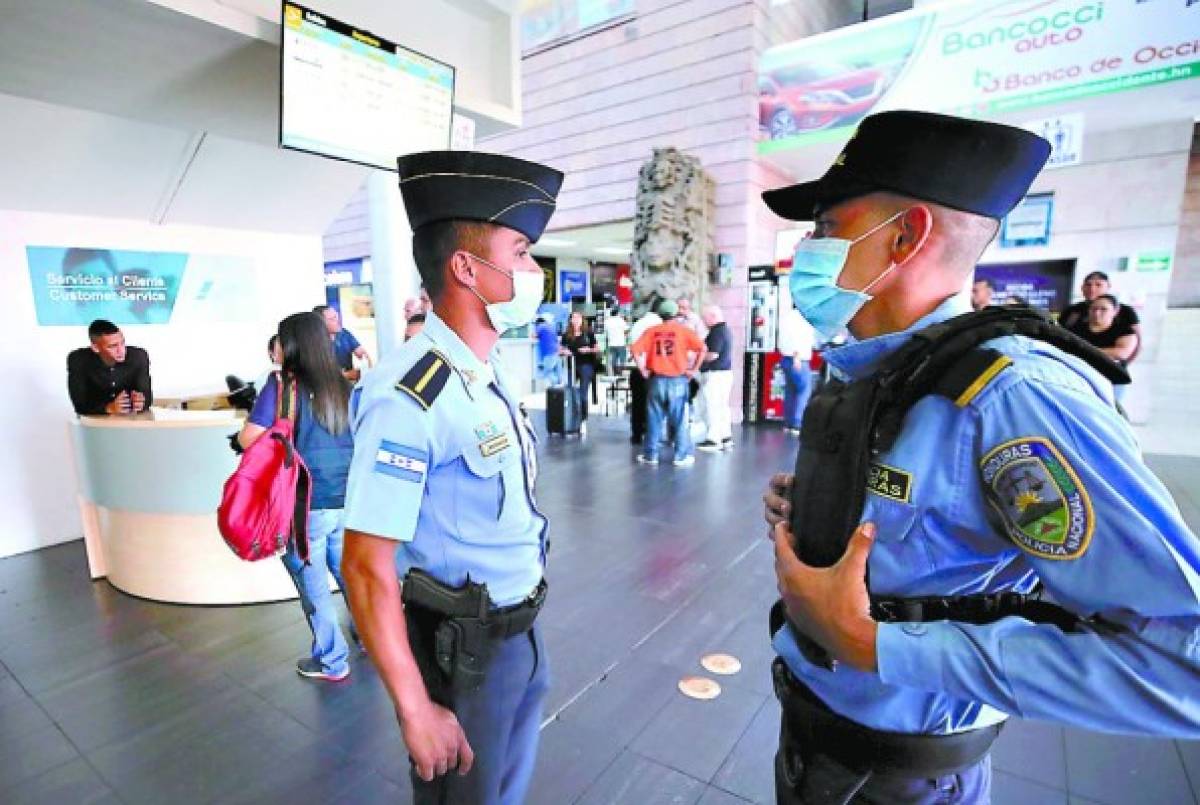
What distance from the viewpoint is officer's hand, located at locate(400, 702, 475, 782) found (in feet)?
3.08

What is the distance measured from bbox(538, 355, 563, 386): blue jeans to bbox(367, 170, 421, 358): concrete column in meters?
5.43

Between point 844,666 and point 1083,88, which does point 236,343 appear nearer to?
point 844,666

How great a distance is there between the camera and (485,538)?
1.10 meters

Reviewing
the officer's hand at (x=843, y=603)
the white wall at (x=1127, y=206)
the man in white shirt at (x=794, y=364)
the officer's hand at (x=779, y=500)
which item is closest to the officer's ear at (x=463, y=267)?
the officer's hand at (x=779, y=500)

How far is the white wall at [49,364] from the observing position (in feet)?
12.9

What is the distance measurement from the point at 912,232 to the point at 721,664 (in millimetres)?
2124

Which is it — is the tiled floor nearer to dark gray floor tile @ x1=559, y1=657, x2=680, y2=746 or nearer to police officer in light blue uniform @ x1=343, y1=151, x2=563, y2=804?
dark gray floor tile @ x1=559, y1=657, x2=680, y2=746

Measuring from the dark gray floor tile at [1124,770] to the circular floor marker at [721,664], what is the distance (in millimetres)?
1108

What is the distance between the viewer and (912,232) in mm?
858

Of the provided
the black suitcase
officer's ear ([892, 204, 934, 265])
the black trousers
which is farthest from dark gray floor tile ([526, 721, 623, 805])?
the black suitcase

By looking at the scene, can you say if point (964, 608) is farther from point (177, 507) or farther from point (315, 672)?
point (177, 507)

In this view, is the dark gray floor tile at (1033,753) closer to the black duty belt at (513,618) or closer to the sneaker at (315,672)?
the black duty belt at (513,618)

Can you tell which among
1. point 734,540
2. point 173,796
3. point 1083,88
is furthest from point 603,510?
point 1083,88

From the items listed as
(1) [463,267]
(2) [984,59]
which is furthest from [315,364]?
(2) [984,59]
